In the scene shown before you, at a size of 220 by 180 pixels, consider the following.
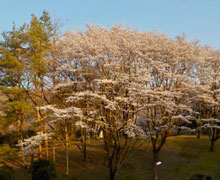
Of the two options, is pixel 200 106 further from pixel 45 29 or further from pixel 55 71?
pixel 45 29

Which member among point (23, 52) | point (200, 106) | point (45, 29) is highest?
point (45, 29)

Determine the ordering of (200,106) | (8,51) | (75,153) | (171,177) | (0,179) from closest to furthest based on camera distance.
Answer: (0,179)
(8,51)
(171,177)
(75,153)
(200,106)

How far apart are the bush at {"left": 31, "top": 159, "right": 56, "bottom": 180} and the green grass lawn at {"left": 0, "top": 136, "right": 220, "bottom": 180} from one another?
2.16 meters

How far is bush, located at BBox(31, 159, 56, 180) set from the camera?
15.4m

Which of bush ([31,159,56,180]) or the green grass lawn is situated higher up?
bush ([31,159,56,180])

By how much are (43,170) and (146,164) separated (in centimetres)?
1075

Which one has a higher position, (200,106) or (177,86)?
(177,86)

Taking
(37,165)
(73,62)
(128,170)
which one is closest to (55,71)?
(73,62)

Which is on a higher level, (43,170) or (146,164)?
(43,170)

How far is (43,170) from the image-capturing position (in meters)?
15.3

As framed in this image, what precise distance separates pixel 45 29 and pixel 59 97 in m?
6.58

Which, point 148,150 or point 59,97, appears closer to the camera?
point 59,97

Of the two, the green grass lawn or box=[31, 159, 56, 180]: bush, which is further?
Answer: the green grass lawn

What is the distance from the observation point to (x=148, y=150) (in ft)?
82.0
